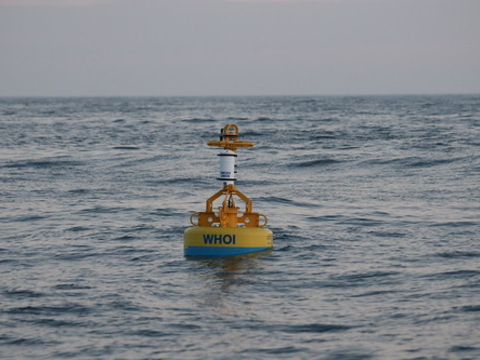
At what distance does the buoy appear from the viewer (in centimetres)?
1241

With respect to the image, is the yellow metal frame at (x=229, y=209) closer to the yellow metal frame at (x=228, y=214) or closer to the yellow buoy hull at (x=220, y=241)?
the yellow metal frame at (x=228, y=214)

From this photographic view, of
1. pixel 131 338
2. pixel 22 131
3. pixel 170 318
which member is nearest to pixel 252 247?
pixel 170 318

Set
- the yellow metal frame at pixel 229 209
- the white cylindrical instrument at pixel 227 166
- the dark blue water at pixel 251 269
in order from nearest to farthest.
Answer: the dark blue water at pixel 251 269
the white cylindrical instrument at pixel 227 166
the yellow metal frame at pixel 229 209

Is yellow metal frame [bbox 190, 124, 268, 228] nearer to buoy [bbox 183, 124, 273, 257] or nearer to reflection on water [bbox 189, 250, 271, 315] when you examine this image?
buoy [bbox 183, 124, 273, 257]

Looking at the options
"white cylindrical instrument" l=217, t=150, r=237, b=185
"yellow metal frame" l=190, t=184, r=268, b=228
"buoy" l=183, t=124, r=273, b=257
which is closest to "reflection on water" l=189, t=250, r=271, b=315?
"buoy" l=183, t=124, r=273, b=257

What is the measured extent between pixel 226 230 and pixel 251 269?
78cm

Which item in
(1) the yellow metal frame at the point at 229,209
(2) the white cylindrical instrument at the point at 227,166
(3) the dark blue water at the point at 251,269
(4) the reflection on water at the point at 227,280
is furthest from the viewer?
(1) the yellow metal frame at the point at 229,209

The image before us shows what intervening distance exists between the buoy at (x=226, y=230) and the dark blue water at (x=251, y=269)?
246 millimetres

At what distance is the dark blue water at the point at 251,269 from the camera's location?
8820 millimetres

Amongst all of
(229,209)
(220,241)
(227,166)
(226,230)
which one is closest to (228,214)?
(229,209)

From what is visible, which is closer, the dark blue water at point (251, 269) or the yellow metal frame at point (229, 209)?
the dark blue water at point (251, 269)

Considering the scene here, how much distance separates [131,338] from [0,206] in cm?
1103

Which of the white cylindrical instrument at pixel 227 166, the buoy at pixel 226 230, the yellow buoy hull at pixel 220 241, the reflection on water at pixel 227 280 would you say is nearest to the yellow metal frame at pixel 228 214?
the buoy at pixel 226 230

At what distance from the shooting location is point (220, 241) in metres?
12.4
